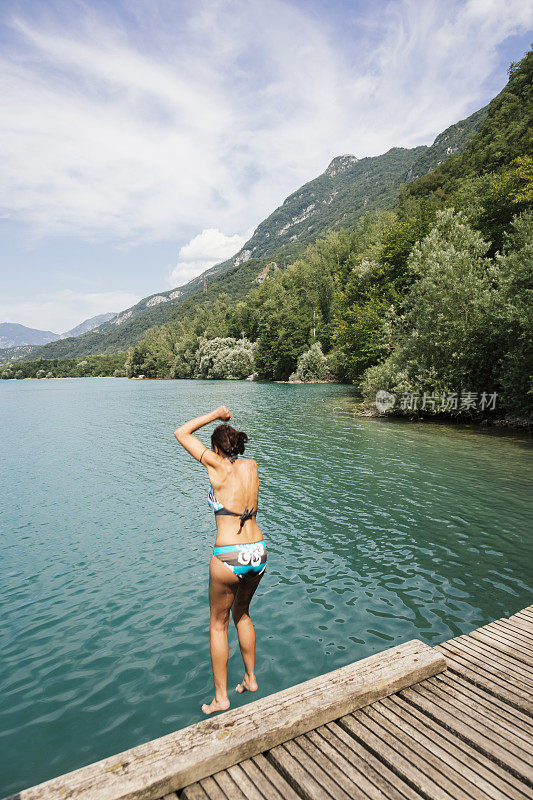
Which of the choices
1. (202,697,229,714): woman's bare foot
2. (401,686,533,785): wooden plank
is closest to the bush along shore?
(401,686,533,785): wooden plank

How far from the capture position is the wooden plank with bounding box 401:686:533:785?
345cm

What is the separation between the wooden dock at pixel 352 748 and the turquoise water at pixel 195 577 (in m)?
2.54

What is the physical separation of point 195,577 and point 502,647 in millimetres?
6634

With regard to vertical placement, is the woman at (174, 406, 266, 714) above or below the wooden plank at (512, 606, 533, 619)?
above

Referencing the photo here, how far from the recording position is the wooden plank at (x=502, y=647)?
5164mm

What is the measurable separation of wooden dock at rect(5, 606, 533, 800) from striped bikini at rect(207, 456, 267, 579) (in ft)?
4.04

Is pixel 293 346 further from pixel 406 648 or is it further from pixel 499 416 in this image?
pixel 406 648

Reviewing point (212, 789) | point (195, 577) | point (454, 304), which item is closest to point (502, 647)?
point (212, 789)

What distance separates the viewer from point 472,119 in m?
190

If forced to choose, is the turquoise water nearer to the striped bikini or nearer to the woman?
the woman

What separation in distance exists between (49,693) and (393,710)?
5.44 m

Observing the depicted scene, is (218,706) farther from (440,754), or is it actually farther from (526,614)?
(526,614)

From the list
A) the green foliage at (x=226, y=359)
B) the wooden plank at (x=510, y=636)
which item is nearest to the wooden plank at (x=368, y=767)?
the wooden plank at (x=510, y=636)

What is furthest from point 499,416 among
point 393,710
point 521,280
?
point 393,710
